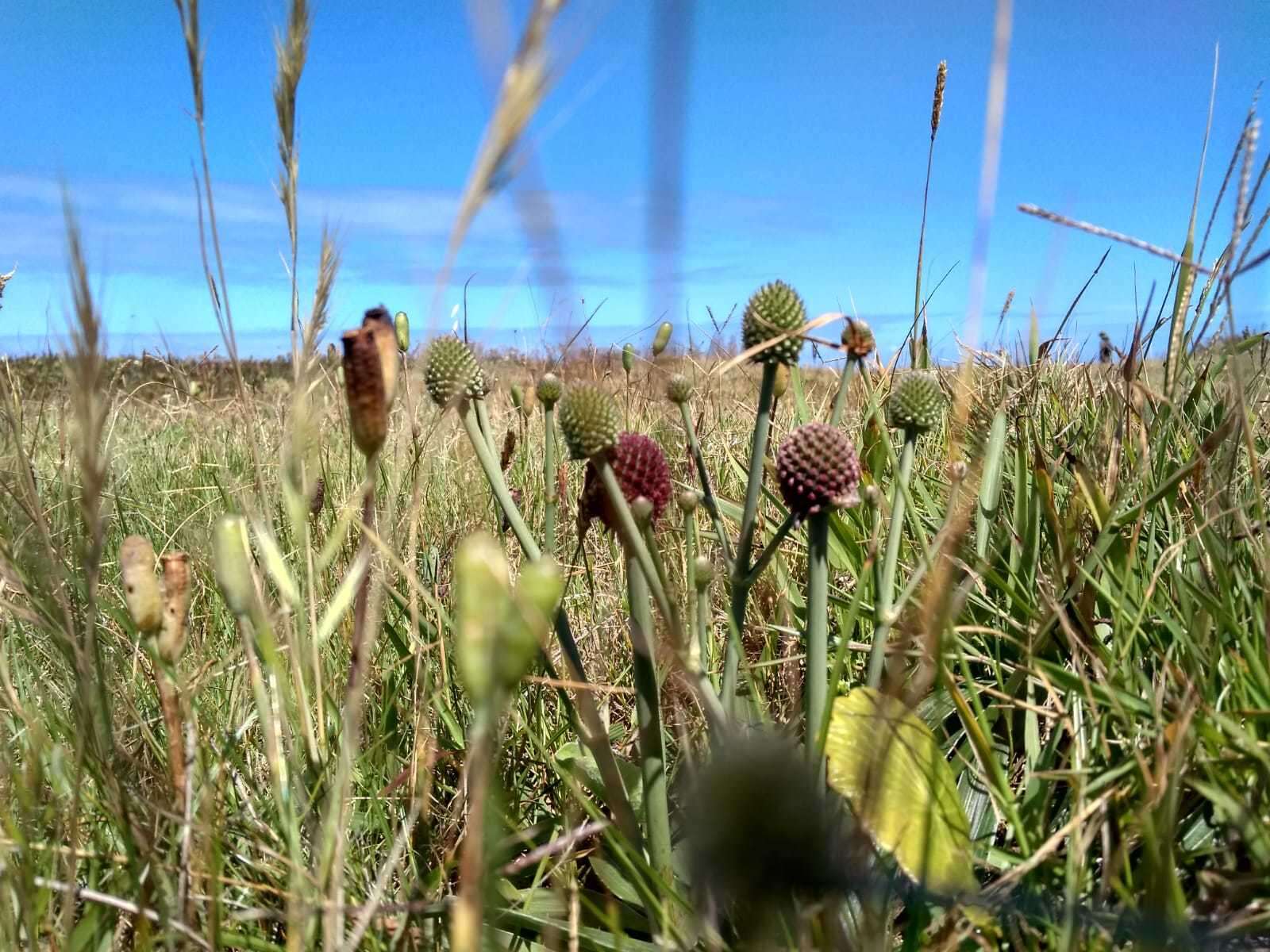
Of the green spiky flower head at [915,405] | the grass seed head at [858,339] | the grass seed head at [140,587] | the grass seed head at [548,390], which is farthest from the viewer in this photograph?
the grass seed head at [548,390]

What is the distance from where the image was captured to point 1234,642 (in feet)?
3.57

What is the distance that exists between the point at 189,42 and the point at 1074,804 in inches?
45.5

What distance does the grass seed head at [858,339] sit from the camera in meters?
0.92

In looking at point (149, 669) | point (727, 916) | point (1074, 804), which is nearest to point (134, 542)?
point (727, 916)

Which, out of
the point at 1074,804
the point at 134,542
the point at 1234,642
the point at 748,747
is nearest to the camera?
the point at 748,747

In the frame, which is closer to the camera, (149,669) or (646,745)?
(646,745)

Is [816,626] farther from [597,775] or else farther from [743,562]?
[597,775]

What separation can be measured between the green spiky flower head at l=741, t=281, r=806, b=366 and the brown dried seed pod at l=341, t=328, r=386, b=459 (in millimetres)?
401

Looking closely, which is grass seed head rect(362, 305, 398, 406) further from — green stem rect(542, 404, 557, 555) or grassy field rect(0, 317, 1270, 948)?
green stem rect(542, 404, 557, 555)

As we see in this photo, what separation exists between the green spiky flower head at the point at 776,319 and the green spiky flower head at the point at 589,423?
20cm

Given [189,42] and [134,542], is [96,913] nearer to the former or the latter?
[134,542]

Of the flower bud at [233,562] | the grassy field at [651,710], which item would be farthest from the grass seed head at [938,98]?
the flower bud at [233,562]

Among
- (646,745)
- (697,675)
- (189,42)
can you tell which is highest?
(189,42)

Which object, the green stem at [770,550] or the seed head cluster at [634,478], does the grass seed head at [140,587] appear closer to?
the seed head cluster at [634,478]
